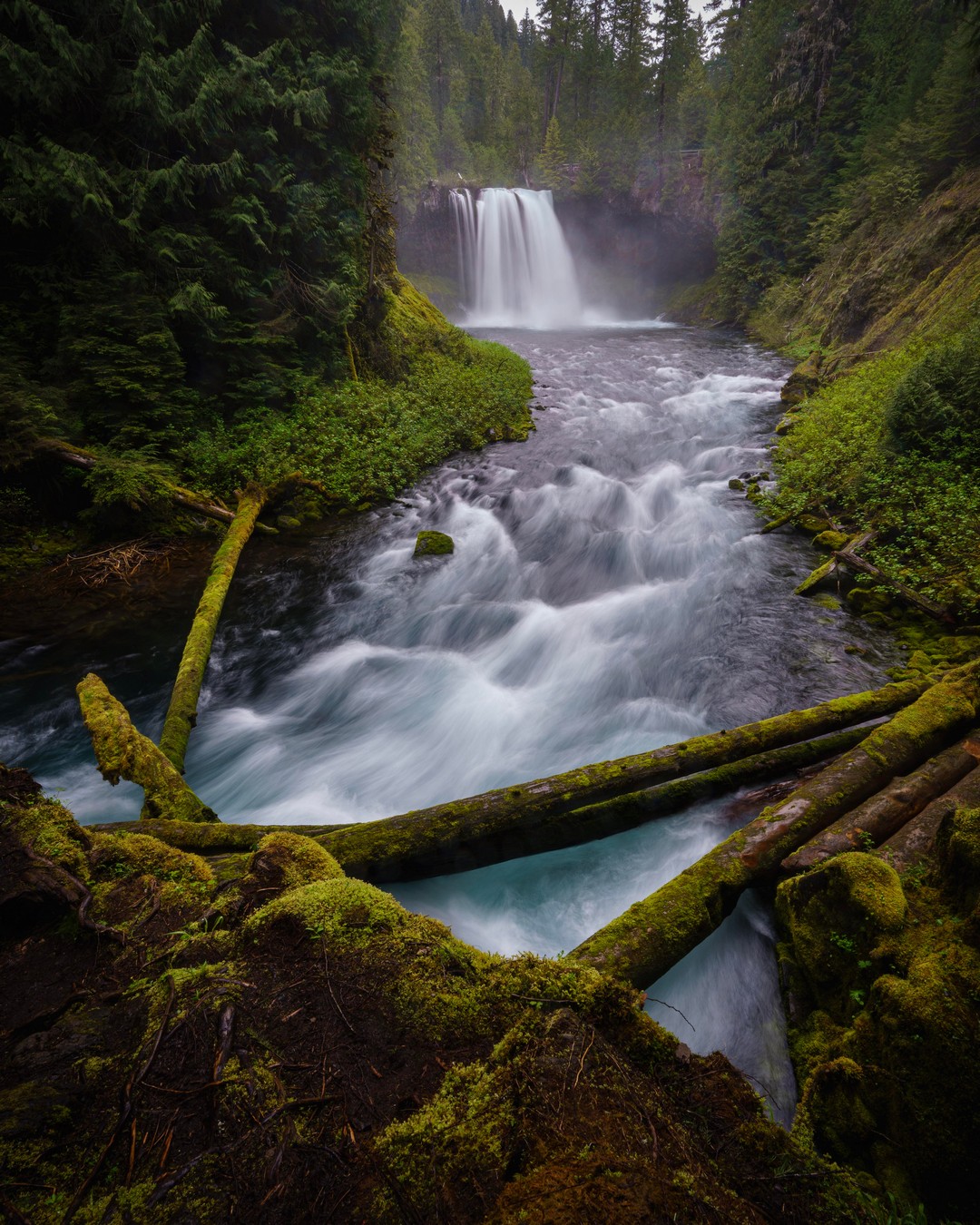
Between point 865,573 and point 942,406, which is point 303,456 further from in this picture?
point 942,406

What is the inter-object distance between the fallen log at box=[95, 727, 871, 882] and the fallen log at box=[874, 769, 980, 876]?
0.82 meters

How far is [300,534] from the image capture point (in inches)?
376

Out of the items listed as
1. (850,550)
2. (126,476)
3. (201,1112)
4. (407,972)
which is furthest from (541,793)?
(126,476)

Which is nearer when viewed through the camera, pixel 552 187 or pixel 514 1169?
pixel 514 1169

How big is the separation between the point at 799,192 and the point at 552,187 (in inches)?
887

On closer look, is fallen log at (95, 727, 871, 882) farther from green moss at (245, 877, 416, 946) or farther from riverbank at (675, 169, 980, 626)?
riverbank at (675, 169, 980, 626)

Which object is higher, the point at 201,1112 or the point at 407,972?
the point at 201,1112

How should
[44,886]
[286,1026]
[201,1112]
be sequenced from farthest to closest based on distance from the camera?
[44,886] < [286,1026] < [201,1112]

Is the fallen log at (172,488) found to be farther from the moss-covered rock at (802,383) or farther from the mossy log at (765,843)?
the moss-covered rock at (802,383)

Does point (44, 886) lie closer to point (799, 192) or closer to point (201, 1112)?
point (201, 1112)

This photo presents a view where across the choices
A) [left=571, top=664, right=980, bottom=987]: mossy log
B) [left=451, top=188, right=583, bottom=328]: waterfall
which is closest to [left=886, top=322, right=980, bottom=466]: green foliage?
[left=571, top=664, right=980, bottom=987]: mossy log

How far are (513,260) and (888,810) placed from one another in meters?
43.1

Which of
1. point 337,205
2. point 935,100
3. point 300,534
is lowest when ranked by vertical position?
point 300,534

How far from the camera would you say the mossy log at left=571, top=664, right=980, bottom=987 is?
8.71 feet
